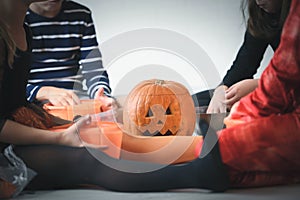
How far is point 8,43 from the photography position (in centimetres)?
97

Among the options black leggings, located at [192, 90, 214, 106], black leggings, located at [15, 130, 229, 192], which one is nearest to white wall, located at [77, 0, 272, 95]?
black leggings, located at [192, 90, 214, 106]

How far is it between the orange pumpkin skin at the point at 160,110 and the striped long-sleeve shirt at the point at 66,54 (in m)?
0.07

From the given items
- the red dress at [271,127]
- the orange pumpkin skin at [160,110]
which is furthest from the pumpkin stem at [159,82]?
the red dress at [271,127]

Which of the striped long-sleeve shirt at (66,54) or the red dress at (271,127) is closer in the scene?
the red dress at (271,127)

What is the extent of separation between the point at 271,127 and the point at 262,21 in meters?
0.20

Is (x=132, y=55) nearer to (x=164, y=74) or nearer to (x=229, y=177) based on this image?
(x=164, y=74)

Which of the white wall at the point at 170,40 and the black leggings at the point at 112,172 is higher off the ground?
the white wall at the point at 170,40

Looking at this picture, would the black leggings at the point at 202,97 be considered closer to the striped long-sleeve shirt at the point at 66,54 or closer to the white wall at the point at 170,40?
the white wall at the point at 170,40

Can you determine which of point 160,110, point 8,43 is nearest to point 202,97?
point 160,110

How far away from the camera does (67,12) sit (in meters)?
1.02

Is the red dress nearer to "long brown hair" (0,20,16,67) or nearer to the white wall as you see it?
the white wall

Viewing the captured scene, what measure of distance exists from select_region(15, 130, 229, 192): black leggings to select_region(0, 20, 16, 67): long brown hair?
0.52ft

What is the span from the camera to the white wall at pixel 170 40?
3.21 ft

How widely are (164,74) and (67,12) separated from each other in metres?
0.21
